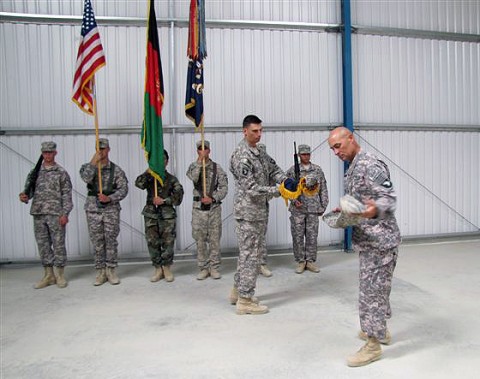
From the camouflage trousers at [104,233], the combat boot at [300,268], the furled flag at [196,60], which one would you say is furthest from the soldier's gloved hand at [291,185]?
the camouflage trousers at [104,233]

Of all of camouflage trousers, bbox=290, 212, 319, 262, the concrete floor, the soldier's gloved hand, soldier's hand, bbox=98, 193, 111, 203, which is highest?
the soldier's gloved hand

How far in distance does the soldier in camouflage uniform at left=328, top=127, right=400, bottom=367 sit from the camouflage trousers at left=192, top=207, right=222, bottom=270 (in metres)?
2.71

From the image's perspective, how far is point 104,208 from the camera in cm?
504

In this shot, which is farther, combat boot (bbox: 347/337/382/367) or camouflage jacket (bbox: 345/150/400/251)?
combat boot (bbox: 347/337/382/367)

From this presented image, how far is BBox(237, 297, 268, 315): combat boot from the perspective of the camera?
392 cm

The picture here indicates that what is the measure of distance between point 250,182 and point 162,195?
1.81 meters

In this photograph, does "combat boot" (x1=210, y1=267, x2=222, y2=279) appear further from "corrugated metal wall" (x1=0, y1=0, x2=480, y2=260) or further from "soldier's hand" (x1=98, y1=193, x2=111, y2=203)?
"soldier's hand" (x1=98, y1=193, x2=111, y2=203)

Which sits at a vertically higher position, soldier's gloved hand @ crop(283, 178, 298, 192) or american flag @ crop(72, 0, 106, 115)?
american flag @ crop(72, 0, 106, 115)

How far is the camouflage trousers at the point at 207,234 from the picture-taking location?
5352mm

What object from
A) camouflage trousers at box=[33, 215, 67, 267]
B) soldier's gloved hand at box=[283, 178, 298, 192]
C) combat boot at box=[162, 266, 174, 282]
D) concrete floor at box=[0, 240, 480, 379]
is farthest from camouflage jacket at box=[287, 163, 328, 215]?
camouflage trousers at box=[33, 215, 67, 267]

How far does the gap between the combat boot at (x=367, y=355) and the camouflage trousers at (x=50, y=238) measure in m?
3.61

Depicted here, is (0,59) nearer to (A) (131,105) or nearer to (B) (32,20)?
(B) (32,20)

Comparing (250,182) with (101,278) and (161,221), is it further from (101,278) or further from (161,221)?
(101,278)

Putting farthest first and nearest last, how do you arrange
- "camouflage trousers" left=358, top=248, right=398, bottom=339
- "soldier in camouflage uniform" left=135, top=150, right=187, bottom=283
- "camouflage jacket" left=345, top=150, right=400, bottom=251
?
"soldier in camouflage uniform" left=135, top=150, right=187, bottom=283, "camouflage trousers" left=358, top=248, right=398, bottom=339, "camouflage jacket" left=345, top=150, right=400, bottom=251
